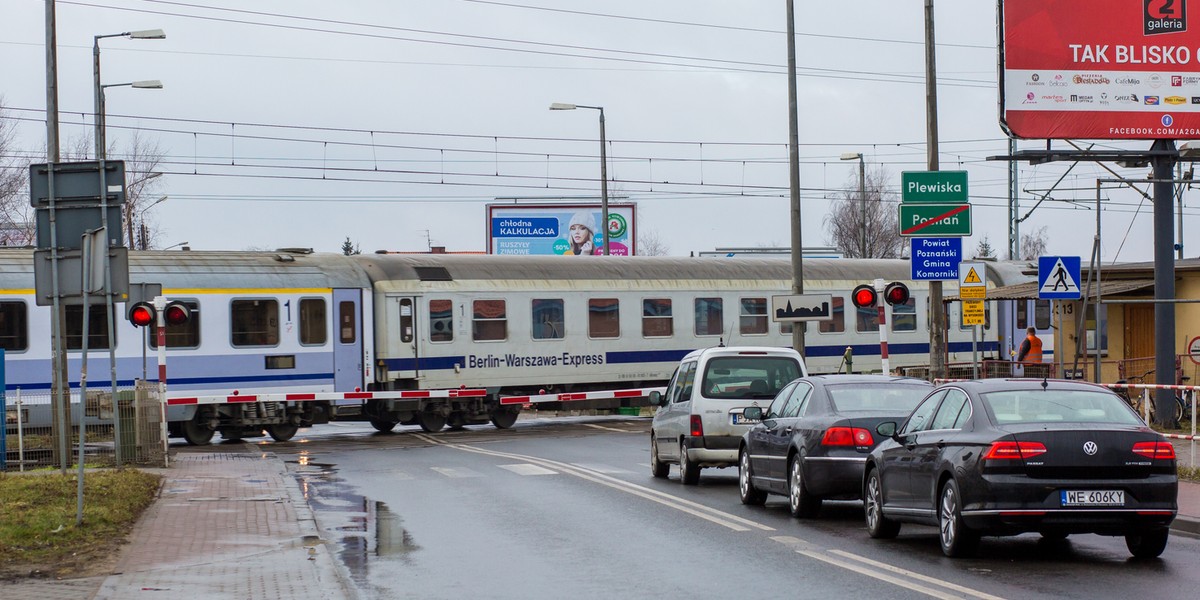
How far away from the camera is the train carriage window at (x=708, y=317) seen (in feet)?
124

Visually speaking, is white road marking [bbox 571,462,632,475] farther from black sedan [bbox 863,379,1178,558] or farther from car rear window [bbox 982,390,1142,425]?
car rear window [bbox 982,390,1142,425]

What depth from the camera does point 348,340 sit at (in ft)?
107

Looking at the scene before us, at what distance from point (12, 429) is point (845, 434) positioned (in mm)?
14622

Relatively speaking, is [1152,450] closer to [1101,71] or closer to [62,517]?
[62,517]

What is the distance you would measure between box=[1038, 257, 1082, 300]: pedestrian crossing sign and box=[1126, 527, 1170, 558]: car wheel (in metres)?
11.5

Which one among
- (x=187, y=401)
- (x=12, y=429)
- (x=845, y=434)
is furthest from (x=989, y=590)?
(x=187, y=401)

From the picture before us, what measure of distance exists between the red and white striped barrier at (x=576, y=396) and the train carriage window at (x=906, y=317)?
7.33m

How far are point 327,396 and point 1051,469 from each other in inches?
897

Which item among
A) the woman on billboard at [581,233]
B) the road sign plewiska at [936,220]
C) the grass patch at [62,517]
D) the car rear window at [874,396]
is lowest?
the grass patch at [62,517]

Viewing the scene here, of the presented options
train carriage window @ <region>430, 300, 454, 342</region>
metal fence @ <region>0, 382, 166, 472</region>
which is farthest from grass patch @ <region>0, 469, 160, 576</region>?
train carriage window @ <region>430, 300, 454, 342</region>

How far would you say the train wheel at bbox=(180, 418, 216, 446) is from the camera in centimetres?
3139

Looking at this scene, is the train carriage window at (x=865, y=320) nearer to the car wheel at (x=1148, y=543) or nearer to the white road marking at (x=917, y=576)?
the white road marking at (x=917, y=576)

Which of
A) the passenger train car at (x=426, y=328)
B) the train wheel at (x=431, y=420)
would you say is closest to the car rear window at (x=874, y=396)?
the passenger train car at (x=426, y=328)

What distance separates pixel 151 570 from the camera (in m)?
12.0
